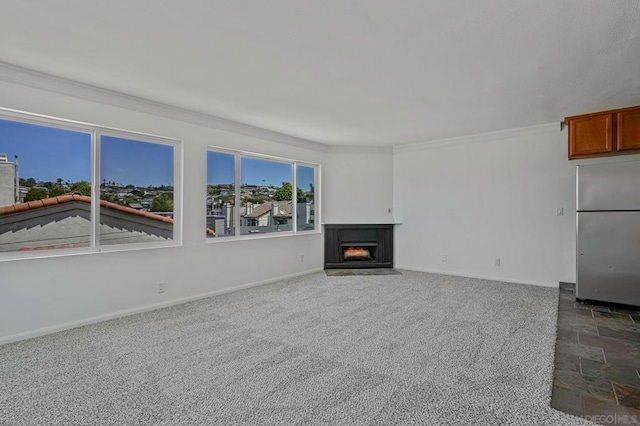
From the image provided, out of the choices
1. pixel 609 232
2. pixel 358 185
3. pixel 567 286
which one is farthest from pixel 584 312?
pixel 358 185

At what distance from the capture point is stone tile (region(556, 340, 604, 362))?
258 cm

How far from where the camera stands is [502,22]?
216cm

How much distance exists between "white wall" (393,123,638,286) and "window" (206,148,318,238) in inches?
75.2

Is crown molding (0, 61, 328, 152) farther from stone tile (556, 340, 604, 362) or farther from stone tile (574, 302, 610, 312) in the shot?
stone tile (574, 302, 610, 312)

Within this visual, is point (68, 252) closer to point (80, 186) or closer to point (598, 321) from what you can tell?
point (80, 186)

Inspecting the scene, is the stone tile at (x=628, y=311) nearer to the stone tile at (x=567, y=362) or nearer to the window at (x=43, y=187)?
the stone tile at (x=567, y=362)

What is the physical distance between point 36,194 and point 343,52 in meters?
3.23

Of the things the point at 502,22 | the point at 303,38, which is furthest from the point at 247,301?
the point at 502,22

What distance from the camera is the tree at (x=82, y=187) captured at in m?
3.42

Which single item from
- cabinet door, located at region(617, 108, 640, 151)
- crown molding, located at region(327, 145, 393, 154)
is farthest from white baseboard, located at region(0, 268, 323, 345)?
cabinet door, located at region(617, 108, 640, 151)

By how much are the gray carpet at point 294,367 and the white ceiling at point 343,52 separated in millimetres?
2418

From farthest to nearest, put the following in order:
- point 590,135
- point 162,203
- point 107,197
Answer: point 590,135, point 162,203, point 107,197

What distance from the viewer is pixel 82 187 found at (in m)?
3.47

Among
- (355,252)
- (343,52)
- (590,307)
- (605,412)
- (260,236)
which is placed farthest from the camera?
(355,252)
